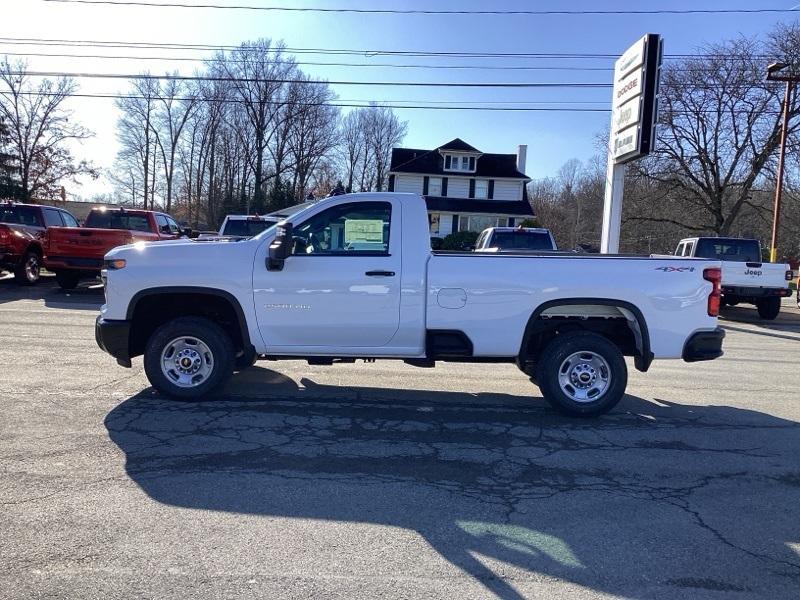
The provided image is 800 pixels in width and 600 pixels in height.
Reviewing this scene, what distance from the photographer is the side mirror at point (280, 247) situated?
18.7 ft

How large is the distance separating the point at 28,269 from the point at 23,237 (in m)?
0.95

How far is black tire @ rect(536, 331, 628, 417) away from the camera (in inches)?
235

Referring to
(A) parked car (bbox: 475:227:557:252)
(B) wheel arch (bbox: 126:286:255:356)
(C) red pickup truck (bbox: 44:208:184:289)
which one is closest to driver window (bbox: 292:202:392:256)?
(B) wheel arch (bbox: 126:286:255:356)

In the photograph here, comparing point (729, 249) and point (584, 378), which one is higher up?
point (729, 249)

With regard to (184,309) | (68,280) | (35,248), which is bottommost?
(68,280)

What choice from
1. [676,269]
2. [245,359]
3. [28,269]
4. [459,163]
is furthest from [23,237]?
[459,163]

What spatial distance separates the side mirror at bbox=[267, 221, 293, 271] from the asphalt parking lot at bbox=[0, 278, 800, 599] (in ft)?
A: 4.73

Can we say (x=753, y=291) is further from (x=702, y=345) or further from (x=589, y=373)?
(x=589, y=373)

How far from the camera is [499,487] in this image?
4.35 meters

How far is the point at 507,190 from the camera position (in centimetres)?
4656

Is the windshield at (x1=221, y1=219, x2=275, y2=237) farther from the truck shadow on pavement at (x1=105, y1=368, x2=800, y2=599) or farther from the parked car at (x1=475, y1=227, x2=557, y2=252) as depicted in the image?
the truck shadow on pavement at (x1=105, y1=368, x2=800, y2=599)

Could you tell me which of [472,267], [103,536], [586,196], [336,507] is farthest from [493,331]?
[586,196]

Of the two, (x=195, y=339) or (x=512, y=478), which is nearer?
(x=512, y=478)

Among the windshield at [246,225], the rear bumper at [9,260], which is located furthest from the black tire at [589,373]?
the rear bumper at [9,260]
